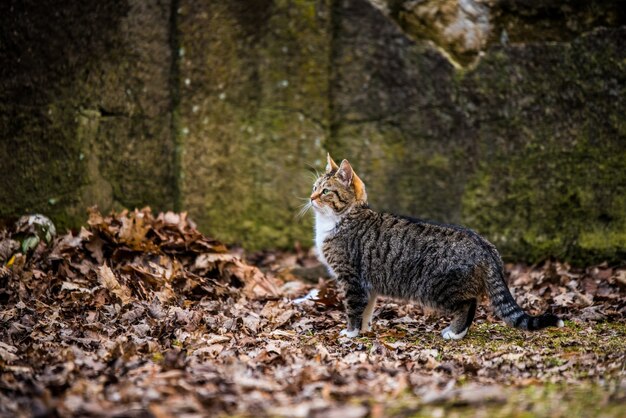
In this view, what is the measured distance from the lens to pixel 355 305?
19.5 feet

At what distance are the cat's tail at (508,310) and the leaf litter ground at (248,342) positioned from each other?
0.15 meters

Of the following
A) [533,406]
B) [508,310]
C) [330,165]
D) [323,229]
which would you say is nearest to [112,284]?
[323,229]

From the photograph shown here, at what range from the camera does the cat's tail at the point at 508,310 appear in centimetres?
529

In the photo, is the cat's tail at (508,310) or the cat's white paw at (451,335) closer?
the cat's tail at (508,310)

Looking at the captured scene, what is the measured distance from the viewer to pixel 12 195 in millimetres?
7484

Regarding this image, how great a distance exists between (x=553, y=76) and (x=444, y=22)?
1360 mm

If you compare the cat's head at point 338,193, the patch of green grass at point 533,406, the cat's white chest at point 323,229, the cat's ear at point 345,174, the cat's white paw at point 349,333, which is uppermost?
the cat's ear at point 345,174

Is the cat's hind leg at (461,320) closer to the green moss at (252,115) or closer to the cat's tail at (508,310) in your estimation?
the cat's tail at (508,310)

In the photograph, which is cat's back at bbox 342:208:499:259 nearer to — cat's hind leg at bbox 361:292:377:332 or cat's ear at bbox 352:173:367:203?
cat's ear at bbox 352:173:367:203

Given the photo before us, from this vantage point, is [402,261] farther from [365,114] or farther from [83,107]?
[83,107]

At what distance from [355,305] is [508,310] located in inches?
46.8

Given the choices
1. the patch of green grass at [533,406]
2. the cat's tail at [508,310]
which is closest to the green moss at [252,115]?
the cat's tail at [508,310]

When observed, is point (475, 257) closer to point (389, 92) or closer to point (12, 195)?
point (389, 92)

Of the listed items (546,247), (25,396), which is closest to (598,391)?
(25,396)
